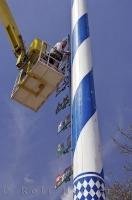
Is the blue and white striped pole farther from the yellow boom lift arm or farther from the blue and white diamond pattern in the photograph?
the yellow boom lift arm

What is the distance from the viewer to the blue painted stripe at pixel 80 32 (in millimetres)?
7211

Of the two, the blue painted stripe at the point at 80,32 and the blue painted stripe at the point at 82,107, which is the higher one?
the blue painted stripe at the point at 80,32

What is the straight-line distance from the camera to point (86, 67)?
675 cm

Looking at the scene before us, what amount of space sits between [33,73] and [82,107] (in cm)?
773

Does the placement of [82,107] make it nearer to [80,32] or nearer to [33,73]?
[80,32]

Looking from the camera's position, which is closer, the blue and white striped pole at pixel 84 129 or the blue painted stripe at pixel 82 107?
the blue and white striped pole at pixel 84 129

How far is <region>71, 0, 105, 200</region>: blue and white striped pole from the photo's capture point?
218 inches

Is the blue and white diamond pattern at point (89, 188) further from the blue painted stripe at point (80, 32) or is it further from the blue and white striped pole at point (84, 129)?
the blue painted stripe at point (80, 32)

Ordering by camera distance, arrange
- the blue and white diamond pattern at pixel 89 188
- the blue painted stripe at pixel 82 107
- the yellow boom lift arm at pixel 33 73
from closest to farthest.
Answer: the blue and white diamond pattern at pixel 89 188 < the blue painted stripe at pixel 82 107 < the yellow boom lift arm at pixel 33 73

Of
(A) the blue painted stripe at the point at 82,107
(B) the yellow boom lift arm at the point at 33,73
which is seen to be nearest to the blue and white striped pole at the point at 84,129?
(A) the blue painted stripe at the point at 82,107

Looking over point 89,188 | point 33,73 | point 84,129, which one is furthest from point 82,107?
point 33,73

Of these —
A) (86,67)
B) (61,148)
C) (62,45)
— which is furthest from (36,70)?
(86,67)

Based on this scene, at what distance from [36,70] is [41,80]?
389 millimetres

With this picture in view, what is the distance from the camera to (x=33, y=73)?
1372 cm
